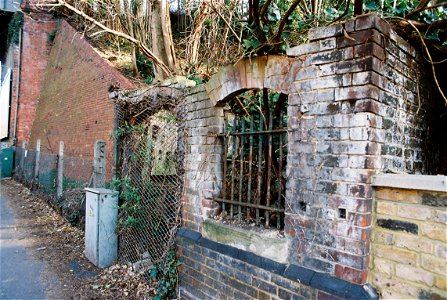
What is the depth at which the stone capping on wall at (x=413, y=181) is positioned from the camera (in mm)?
2020

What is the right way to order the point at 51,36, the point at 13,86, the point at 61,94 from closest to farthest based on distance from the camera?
the point at 61,94, the point at 51,36, the point at 13,86

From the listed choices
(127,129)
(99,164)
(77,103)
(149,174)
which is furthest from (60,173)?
(149,174)

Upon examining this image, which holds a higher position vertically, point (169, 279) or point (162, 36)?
point (162, 36)

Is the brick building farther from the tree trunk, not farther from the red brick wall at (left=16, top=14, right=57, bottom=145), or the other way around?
the tree trunk


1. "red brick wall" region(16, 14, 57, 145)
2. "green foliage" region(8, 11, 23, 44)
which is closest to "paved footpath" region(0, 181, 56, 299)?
"red brick wall" region(16, 14, 57, 145)

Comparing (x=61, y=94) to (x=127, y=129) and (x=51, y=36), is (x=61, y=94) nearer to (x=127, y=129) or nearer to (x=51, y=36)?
(x=51, y=36)

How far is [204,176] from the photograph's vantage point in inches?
152

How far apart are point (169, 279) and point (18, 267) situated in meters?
3.13

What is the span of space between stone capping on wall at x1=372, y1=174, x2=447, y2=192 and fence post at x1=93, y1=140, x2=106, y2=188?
608 centimetres

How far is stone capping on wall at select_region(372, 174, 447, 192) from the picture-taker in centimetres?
202

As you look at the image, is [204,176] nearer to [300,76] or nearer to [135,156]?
[300,76]

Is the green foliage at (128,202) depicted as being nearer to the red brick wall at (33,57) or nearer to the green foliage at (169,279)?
the green foliage at (169,279)

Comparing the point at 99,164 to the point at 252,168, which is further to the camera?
the point at 99,164

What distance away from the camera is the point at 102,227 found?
5.47 metres
